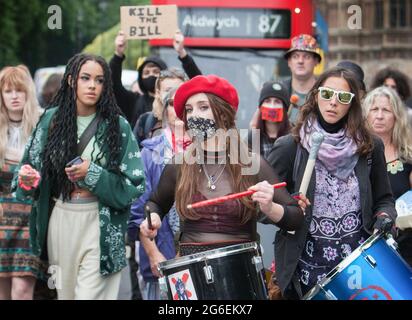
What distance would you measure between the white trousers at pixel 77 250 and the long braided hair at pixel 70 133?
0.42ft

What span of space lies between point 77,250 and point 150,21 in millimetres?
3216

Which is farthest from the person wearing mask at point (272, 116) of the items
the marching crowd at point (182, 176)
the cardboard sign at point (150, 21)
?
the cardboard sign at point (150, 21)

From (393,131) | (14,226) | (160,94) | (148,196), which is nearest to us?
(148,196)

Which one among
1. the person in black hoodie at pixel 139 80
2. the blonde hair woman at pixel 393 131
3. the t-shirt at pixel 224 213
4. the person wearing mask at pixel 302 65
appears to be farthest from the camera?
the person in black hoodie at pixel 139 80

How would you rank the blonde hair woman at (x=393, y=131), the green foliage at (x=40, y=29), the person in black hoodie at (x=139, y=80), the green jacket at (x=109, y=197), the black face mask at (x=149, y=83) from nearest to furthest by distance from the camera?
1. the green jacket at (x=109, y=197)
2. the blonde hair woman at (x=393, y=131)
3. the person in black hoodie at (x=139, y=80)
4. the black face mask at (x=149, y=83)
5. the green foliage at (x=40, y=29)

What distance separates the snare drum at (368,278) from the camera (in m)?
5.25

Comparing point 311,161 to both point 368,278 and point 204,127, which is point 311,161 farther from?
point 368,278

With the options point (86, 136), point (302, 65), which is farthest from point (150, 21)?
point (86, 136)

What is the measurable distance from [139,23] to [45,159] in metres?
3.01

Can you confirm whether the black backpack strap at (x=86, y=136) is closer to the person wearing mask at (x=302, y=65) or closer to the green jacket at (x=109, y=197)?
the green jacket at (x=109, y=197)

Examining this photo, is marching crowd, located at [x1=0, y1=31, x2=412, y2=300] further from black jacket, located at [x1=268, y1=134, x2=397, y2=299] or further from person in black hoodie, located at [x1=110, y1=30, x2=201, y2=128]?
person in black hoodie, located at [x1=110, y1=30, x2=201, y2=128]

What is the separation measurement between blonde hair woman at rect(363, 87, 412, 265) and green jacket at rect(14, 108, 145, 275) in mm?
1665

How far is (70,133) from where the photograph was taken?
258 inches

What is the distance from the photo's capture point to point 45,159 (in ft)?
21.6
